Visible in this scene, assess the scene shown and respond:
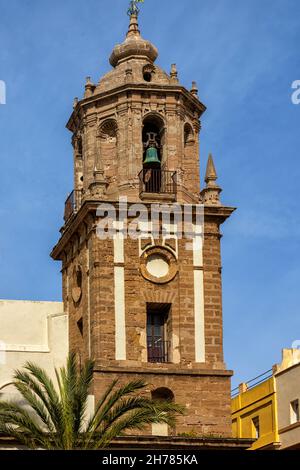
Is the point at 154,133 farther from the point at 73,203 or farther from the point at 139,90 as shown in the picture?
the point at 73,203

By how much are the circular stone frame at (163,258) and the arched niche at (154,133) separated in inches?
120

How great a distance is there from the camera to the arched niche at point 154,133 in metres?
43.9

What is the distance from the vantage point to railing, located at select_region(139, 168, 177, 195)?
1698 inches

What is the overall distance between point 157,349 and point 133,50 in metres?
10.4

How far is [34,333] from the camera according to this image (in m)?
44.5

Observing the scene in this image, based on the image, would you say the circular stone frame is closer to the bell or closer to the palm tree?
the bell

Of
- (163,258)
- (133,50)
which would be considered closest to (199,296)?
(163,258)

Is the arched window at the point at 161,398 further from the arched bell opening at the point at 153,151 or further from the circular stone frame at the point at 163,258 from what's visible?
the arched bell opening at the point at 153,151

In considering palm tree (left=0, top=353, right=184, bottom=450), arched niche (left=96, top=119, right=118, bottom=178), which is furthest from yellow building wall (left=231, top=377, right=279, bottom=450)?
palm tree (left=0, top=353, right=184, bottom=450)

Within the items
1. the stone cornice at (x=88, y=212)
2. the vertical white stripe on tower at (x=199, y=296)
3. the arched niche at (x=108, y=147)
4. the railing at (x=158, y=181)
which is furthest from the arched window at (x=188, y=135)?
the vertical white stripe on tower at (x=199, y=296)

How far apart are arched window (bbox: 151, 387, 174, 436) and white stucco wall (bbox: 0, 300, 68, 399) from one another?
12.8 feet
